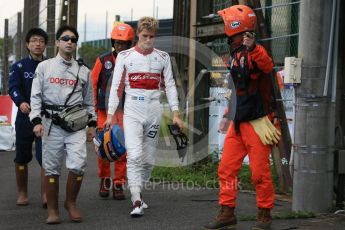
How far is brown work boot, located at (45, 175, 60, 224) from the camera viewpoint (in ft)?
19.8

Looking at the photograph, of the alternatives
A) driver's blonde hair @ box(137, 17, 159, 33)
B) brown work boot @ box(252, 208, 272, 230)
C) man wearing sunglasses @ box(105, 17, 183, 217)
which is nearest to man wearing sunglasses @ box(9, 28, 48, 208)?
man wearing sunglasses @ box(105, 17, 183, 217)

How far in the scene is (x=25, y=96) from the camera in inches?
276

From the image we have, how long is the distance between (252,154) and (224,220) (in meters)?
0.67

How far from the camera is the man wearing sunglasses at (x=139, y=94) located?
6.57 m

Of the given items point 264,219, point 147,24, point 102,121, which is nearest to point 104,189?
point 102,121

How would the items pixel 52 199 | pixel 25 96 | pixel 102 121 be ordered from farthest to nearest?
pixel 102 121 → pixel 25 96 → pixel 52 199

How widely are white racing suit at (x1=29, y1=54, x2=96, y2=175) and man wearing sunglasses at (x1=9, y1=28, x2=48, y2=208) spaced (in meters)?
0.78

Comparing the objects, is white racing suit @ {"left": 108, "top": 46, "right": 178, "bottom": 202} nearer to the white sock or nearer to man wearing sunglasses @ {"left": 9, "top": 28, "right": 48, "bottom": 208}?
the white sock

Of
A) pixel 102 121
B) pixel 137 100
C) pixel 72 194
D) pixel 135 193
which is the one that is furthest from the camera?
pixel 102 121

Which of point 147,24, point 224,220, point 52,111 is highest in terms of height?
point 147,24

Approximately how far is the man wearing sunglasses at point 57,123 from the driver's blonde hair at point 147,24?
28.9 inches

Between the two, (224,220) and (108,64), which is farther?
(108,64)

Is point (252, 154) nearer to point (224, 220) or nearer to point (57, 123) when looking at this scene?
point (224, 220)

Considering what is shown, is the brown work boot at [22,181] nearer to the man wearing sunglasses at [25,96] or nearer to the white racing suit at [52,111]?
the man wearing sunglasses at [25,96]
